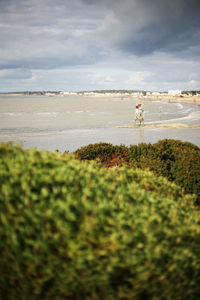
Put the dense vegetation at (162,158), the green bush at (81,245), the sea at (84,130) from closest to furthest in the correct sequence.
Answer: the green bush at (81,245) < the dense vegetation at (162,158) < the sea at (84,130)

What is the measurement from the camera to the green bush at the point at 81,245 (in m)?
2.29

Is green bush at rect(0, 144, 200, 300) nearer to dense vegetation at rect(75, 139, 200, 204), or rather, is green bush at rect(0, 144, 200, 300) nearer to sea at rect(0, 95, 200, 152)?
dense vegetation at rect(75, 139, 200, 204)

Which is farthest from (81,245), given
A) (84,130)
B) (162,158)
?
(84,130)

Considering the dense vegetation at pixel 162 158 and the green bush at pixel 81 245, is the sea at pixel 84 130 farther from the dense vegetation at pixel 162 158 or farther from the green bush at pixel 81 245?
the green bush at pixel 81 245

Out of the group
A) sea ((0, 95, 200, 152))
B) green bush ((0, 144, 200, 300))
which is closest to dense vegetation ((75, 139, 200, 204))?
green bush ((0, 144, 200, 300))

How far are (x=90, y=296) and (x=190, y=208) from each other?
2.07 meters

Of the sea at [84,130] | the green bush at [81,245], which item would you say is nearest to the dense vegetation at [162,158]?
the green bush at [81,245]

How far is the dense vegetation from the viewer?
642 centimetres

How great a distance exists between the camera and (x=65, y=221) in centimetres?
234

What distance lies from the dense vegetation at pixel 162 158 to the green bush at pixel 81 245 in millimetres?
3512

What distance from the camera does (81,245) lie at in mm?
2275

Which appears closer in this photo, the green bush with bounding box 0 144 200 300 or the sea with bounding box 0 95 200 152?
the green bush with bounding box 0 144 200 300

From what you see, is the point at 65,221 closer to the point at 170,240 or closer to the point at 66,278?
the point at 66,278

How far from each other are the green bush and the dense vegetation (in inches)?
138
